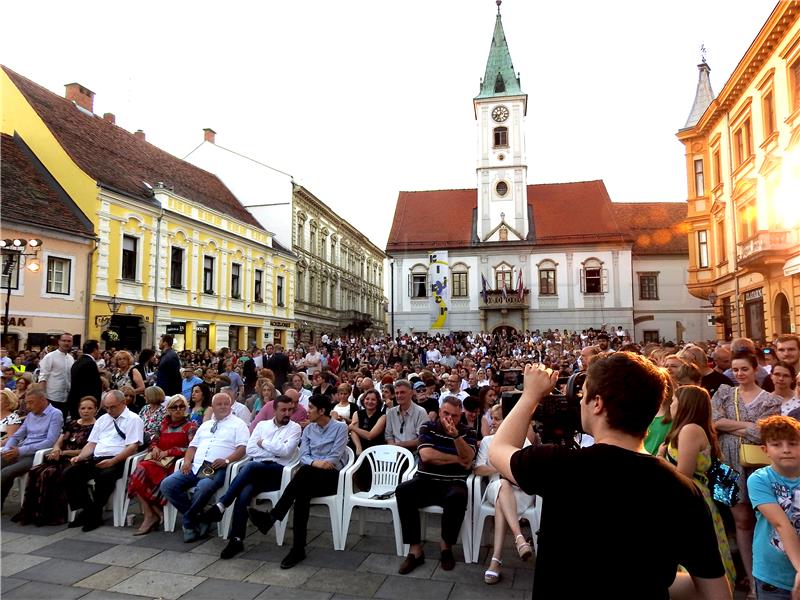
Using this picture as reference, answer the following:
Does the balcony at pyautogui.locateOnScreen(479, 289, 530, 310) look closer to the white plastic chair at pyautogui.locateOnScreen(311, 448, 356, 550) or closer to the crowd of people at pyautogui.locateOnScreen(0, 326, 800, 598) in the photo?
the crowd of people at pyautogui.locateOnScreen(0, 326, 800, 598)

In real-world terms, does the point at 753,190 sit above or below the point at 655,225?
below

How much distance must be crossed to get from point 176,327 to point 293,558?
2053 centimetres

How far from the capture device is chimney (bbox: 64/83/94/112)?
88.3 ft

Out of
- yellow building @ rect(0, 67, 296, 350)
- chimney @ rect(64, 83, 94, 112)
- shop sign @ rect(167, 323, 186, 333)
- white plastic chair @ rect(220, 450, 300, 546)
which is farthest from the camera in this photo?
chimney @ rect(64, 83, 94, 112)

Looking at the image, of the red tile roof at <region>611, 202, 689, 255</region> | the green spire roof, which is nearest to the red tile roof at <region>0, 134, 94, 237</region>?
the green spire roof

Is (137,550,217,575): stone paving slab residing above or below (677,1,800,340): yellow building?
below

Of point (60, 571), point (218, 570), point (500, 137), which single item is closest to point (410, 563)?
point (218, 570)

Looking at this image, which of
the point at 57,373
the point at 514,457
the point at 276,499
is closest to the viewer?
the point at 514,457

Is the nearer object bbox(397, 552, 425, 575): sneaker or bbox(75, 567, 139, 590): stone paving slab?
bbox(75, 567, 139, 590): stone paving slab

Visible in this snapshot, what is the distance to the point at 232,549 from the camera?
16.9 feet

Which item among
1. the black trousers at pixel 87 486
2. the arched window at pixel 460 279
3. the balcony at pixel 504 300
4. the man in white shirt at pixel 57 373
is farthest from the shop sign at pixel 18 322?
the balcony at pixel 504 300

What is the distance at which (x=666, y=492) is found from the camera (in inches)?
65.6

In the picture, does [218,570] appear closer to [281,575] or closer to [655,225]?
[281,575]

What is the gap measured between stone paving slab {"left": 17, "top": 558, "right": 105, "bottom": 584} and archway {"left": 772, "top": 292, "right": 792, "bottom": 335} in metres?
20.3
